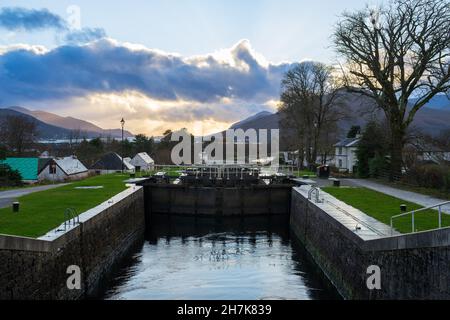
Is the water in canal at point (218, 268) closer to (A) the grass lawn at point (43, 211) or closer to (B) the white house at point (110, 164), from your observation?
(A) the grass lawn at point (43, 211)

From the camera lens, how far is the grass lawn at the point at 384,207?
16.0m

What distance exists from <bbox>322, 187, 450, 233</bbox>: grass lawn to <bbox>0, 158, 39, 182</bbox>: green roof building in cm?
3398

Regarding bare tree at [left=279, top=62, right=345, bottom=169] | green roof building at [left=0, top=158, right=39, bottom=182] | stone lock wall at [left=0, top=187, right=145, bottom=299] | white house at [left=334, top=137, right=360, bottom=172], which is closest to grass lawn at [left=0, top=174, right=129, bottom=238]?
stone lock wall at [left=0, top=187, right=145, bottom=299]

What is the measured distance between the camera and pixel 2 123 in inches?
2808

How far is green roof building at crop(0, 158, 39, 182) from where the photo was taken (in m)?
53.8

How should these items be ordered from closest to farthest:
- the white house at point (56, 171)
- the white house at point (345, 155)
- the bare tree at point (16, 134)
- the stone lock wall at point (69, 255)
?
1. the stone lock wall at point (69, 255)
2. the white house at point (56, 171)
3. the bare tree at point (16, 134)
4. the white house at point (345, 155)

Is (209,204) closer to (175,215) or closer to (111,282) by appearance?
(175,215)

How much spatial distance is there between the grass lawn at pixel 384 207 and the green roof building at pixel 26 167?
1338 inches

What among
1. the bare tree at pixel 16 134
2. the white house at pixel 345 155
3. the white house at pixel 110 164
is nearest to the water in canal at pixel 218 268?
the white house at pixel 345 155

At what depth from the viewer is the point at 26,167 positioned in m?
54.6

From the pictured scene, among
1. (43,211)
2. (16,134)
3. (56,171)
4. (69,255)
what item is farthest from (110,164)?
(69,255)

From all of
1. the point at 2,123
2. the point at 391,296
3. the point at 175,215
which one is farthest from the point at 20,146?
the point at 391,296

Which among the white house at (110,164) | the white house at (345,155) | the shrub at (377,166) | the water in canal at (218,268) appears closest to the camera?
the water in canal at (218,268)

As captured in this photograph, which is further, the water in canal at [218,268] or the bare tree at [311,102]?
the bare tree at [311,102]
